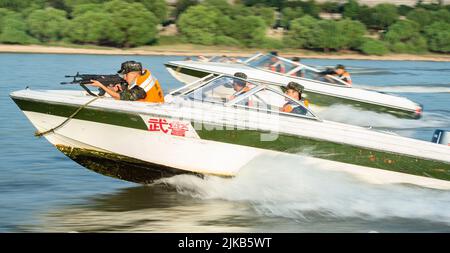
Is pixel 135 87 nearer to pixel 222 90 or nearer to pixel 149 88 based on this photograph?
pixel 149 88

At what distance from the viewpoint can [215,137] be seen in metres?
10.4

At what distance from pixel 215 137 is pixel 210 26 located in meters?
55.9

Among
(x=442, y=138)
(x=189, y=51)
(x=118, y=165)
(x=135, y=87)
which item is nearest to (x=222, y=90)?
(x=135, y=87)

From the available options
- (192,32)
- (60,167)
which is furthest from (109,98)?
(192,32)

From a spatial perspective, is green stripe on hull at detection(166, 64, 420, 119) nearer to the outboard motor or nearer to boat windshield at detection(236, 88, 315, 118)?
the outboard motor

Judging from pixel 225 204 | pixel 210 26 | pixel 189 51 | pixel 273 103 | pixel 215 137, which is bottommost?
pixel 189 51

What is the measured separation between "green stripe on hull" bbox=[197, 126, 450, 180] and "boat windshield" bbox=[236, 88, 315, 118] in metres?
0.41

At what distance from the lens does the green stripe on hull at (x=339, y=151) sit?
10.4m

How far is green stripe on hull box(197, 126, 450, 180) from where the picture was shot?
1039 centimetres

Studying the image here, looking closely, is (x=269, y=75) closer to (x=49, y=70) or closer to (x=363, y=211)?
(x=363, y=211)

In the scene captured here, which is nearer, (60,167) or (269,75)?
(60,167)

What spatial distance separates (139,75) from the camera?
10578mm

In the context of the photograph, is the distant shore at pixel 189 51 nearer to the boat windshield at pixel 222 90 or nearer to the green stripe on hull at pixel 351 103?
the green stripe on hull at pixel 351 103
